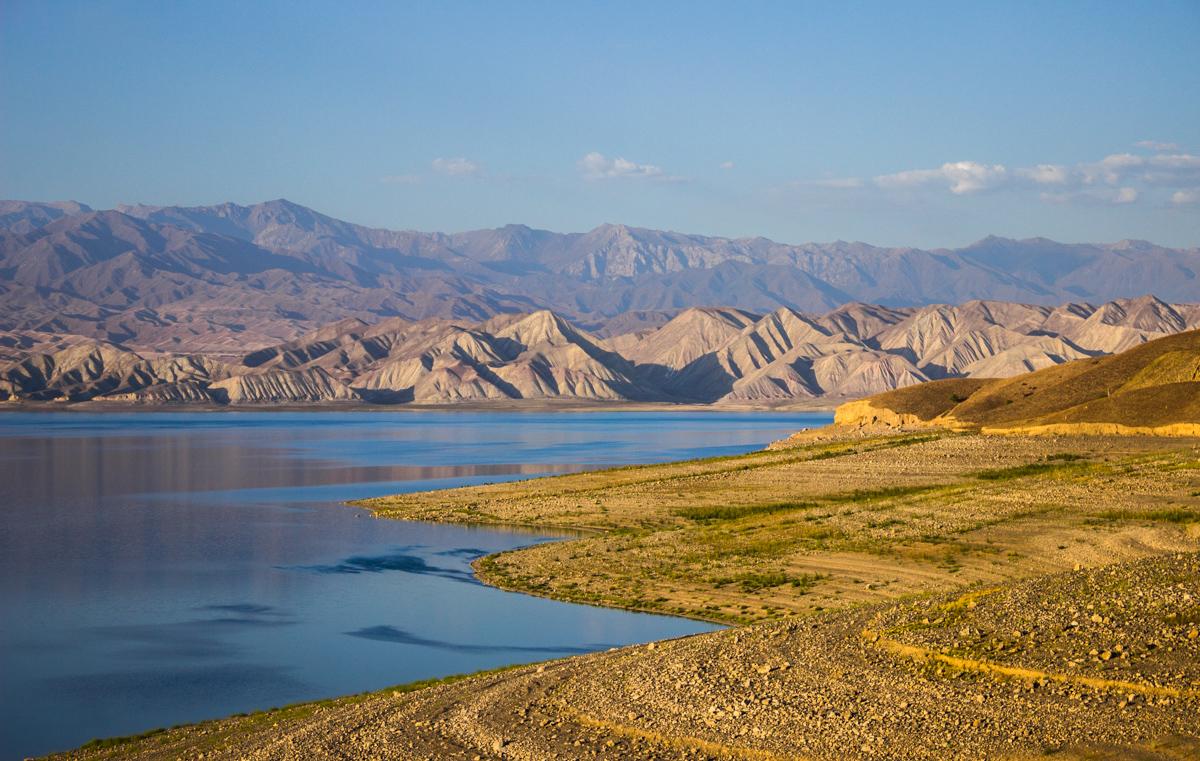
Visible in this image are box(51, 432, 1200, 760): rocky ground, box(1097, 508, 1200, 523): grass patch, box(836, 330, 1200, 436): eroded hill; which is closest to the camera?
box(51, 432, 1200, 760): rocky ground

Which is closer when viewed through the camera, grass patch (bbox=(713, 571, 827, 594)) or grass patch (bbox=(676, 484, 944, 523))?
grass patch (bbox=(713, 571, 827, 594))

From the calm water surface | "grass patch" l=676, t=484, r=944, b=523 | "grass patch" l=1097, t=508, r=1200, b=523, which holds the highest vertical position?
"grass patch" l=1097, t=508, r=1200, b=523

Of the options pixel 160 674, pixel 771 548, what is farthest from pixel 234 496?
pixel 160 674

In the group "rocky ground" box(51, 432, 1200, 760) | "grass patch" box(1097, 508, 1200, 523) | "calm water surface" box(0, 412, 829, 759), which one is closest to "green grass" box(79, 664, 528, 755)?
"rocky ground" box(51, 432, 1200, 760)

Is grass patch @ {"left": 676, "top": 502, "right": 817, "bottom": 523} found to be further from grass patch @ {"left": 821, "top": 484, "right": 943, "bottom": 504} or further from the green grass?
the green grass

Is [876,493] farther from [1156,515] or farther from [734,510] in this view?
[1156,515]

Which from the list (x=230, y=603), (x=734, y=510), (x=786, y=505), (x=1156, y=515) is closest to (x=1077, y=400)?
(x=786, y=505)

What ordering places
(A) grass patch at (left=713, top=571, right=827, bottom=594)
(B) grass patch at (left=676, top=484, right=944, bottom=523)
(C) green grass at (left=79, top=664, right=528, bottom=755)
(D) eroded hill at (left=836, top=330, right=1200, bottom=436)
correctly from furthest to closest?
(D) eroded hill at (left=836, top=330, right=1200, bottom=436), (B) grass patch at (left=676, top=484, right=944, bottom=523), (A) grass patch at (left=713, top=571, right=827, bottom=594), (C) green grass at (left=79, top=664, right=528, bottom=755)

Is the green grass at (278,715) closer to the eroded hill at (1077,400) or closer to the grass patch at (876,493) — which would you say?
the grass patch at (876,493)
